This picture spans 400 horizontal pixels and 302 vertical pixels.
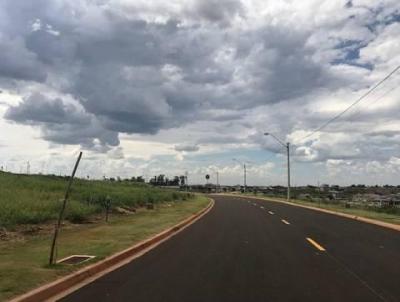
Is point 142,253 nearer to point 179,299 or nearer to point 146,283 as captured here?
point 146,283

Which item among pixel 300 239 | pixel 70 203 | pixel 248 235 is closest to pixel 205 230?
pixel 248 235

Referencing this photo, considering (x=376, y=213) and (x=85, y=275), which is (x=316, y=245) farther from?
(x=376, y=213)

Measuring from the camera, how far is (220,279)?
431 inches

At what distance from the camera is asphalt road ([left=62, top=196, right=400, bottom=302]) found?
9.46m

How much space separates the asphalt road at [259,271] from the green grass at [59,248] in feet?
2.94

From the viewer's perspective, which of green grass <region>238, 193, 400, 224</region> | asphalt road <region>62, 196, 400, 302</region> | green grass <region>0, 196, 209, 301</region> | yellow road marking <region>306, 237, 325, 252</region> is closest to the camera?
asphalt road <region>62, 196, 400, 302</region>

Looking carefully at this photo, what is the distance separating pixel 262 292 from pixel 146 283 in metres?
2.25

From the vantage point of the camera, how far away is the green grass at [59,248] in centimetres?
993

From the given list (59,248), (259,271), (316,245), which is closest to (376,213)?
(316,245)

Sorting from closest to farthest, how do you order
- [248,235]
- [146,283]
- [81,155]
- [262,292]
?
1. [262,292]
2. [146,283]
3. [81,155]
4. [248,235]

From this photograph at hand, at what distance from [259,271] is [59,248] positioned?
5.83m

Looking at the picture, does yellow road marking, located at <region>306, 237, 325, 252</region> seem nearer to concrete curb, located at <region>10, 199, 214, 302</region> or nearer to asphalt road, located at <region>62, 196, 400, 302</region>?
asphalt road, located at <region>62, 196, 400, 302</region>

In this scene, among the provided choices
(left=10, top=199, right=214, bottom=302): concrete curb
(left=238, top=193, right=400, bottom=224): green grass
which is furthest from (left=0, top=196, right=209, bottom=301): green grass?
(left=238, top=193, right=400, bottom=224): green grass

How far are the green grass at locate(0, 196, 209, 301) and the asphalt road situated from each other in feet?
2.94
